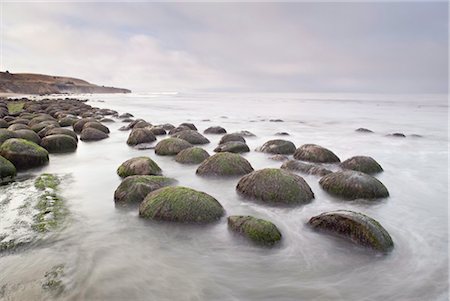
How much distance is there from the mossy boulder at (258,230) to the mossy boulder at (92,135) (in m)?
11.0

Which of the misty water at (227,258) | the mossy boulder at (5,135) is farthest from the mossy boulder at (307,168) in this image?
the mossy boulder at (5,135)

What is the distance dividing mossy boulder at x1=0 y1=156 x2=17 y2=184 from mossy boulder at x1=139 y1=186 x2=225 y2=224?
3.87m

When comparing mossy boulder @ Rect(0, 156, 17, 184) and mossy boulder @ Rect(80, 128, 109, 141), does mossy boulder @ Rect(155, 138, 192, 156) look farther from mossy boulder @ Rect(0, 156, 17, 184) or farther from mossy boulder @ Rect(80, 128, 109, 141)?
mossy boulder @ Rect(80, 128, 109, 141)

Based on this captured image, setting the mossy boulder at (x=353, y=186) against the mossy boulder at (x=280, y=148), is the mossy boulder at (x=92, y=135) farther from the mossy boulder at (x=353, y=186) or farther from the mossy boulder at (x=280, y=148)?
the mossy boulder at (x=353, y=186)

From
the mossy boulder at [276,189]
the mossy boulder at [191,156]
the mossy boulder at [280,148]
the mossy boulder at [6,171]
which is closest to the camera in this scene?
the mossy boulder at [276,189]

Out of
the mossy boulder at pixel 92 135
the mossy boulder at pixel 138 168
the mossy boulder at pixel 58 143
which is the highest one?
the mossy boulder at pixel 138 168

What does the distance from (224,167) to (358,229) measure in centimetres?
420

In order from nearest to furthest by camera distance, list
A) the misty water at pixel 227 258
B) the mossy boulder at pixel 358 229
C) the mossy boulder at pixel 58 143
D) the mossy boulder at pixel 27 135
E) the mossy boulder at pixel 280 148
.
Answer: the misty water at pixel 227 258
the mossy boulder at pixel 358 229
the mossy boulder at pixel 27 135
the mossy boulder at pixel 58 143
the mossy boulder at pixel 280 148

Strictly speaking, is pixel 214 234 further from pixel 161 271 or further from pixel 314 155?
pixel 314 155

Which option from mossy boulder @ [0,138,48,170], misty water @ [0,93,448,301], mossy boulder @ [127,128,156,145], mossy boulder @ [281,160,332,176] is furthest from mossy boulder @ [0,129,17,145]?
mossy boulder @ [281,160,332,176]

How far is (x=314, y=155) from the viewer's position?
35.5 feet

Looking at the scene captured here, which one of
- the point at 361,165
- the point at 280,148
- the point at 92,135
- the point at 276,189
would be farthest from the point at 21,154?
the point at 361,165

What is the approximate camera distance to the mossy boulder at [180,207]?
6.00m

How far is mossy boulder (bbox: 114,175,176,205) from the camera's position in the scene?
679 cm
